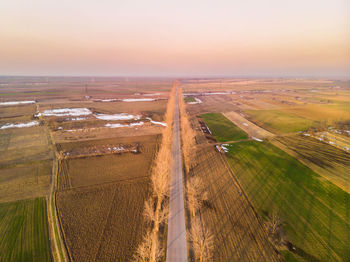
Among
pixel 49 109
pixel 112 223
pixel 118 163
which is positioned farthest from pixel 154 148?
pixel 49 109

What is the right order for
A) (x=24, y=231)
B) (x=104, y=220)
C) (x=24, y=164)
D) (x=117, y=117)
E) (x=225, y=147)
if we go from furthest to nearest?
(x=117, y=117)
(x=225, y=147)
(x=24, y=164)
(x=104, y=220)
(x=24, y=231)

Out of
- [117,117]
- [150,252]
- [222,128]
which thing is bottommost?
[150,252]

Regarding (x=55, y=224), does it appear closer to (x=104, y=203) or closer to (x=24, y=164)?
(x=104, y=203)

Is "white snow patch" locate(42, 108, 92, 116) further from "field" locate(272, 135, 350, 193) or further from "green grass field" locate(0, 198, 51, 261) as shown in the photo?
"field" locate(272, 135, 350, 193)

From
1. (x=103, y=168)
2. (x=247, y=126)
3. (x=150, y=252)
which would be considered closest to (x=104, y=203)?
(x=103, y=168)

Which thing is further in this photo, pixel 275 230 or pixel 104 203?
pixel 104 203

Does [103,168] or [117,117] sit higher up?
[117,117]

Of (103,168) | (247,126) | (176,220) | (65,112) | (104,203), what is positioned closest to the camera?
(176,220)
